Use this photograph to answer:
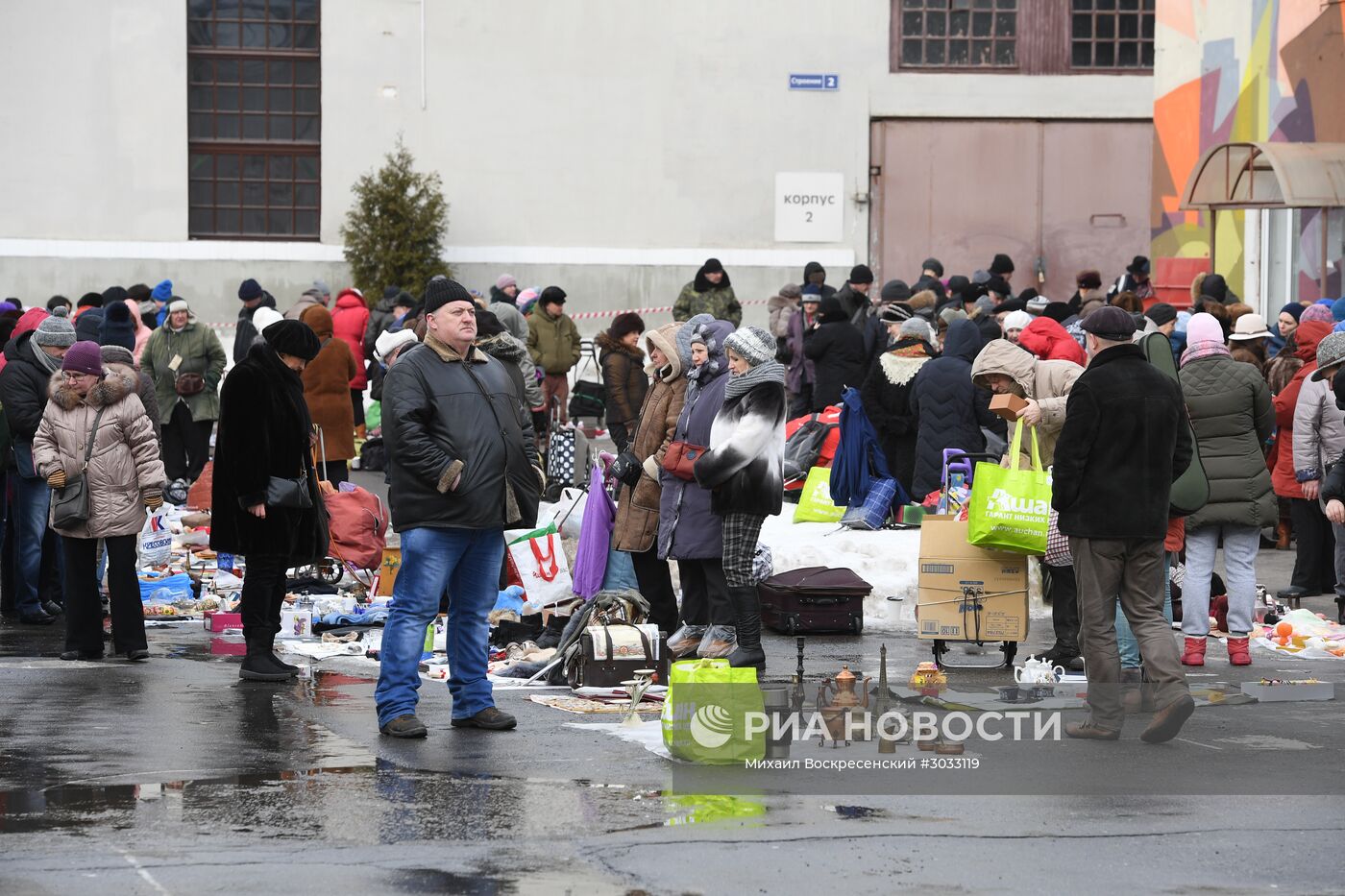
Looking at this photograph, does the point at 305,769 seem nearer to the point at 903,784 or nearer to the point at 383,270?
the point at 903,784

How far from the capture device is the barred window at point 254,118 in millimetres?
29250

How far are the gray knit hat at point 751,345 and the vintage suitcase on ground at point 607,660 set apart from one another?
151 centimetres

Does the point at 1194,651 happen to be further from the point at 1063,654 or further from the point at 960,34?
the point at 960,34

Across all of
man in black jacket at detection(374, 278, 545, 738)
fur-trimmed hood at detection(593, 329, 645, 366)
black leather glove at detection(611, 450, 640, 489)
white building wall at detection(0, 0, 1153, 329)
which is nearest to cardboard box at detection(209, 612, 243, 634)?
black leather glove at detection(611, 450, 640, 489)

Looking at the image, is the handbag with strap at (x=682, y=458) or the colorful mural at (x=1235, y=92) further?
the colorful mural at (x=1235, y=92)

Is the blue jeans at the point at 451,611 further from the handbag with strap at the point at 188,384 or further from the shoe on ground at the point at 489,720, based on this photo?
the handbag with strap at the point at 188,384

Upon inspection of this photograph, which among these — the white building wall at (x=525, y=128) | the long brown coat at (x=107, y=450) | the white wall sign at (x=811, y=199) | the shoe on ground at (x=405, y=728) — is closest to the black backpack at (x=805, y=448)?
the long brown coat at (x=107, y=450)

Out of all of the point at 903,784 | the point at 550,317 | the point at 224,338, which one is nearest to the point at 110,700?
the point at 903,784

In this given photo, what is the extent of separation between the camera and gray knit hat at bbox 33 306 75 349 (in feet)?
40.2

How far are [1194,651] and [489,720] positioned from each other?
4446mm

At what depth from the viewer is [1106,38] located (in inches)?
1177

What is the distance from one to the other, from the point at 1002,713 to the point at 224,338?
2113cm

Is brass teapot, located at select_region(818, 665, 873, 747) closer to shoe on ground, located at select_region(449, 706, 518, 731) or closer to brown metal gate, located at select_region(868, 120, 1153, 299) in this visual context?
shoe on ground, located at select_region(449, 706, 518, 731)

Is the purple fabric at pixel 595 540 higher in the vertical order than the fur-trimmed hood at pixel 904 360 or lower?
lower
